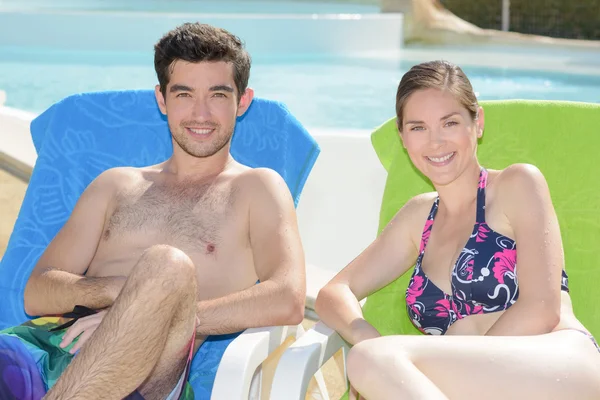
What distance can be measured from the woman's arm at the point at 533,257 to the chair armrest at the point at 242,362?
1.81 feet

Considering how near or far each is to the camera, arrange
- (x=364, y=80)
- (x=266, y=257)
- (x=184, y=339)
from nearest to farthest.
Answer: (x=184, y=339) → (x=266, y=257) → (x=364, y=80)

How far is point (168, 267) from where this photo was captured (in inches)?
82.7

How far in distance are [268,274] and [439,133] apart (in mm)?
610

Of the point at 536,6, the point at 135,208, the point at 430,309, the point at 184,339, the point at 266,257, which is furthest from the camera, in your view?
the point at 536,6

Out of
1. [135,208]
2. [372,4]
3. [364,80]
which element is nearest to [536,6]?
[372,4]

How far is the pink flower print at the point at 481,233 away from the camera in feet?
7.57

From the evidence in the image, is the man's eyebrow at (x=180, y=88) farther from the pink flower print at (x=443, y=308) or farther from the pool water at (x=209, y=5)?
the pool water at (x=209, y=5)

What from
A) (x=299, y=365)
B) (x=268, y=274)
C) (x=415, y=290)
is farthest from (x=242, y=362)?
(x=415, y=290)

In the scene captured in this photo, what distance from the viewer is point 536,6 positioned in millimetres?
14953

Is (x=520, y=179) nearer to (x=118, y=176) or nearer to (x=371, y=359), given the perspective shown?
(x=371, y=359)

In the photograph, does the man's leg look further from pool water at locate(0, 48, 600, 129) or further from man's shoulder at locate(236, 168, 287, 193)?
pool water at locate(0, 48, 600, 129)

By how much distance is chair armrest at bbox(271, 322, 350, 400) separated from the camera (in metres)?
2.05

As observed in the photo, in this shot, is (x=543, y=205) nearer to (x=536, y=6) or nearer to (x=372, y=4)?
(x=536, y=6)

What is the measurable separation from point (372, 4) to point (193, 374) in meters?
14.5
